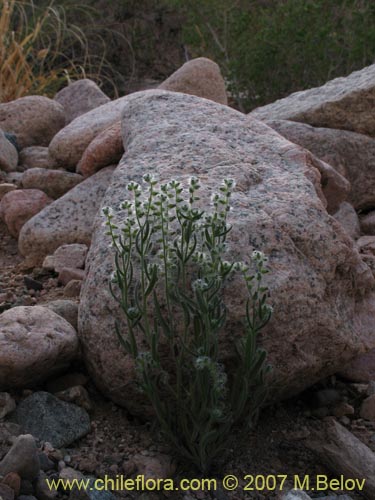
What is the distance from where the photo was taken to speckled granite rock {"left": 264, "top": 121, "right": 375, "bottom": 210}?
5387 millimetres

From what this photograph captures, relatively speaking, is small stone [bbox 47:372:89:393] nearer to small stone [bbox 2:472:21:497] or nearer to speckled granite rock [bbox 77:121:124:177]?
small stone [bbox 2:472:21:497]

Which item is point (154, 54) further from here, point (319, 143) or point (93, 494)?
point (93, 494)

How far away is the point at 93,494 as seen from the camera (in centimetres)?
255

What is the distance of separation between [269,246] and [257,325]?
41 cm

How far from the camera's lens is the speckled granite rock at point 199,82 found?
260 inches

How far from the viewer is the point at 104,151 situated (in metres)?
5.12

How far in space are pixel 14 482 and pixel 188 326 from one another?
80 centimetres

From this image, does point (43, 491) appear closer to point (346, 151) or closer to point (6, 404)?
point (6, 404)

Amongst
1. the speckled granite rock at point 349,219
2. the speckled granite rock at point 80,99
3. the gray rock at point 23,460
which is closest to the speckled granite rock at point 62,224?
the speckled granite rock at point 349,219

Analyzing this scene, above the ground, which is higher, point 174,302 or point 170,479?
point 174,302

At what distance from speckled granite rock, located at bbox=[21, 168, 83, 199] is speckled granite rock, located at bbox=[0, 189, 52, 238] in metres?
0.16

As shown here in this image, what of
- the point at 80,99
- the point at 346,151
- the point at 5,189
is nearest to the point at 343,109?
the point at 346,151

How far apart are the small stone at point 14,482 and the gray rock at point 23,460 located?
5cm

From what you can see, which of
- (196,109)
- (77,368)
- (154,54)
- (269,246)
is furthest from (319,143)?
(154,54)
